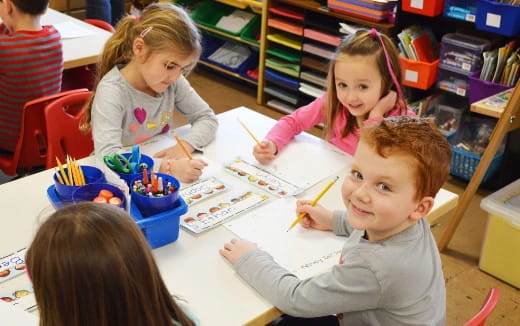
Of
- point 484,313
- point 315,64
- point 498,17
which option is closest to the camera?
→ point 484,313

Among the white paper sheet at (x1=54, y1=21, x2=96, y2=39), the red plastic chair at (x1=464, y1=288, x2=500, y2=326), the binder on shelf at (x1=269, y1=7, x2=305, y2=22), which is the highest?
the red plastic chair at (x1=464, y1=288, x2=500, y2=326)

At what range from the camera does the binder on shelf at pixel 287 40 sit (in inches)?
143

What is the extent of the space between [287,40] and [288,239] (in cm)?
245

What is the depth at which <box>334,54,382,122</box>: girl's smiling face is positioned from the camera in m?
1.85

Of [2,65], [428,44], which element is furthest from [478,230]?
[2,65]

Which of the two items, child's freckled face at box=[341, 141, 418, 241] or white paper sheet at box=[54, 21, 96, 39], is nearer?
child's freckled face at box=[341, 141, 418, 241]

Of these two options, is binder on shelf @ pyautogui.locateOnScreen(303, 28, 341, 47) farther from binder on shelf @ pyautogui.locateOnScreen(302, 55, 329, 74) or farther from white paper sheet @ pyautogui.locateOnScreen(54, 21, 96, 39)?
white paper sheet @ pyautogui.locateOnScreen(54, 21, 96, 39)

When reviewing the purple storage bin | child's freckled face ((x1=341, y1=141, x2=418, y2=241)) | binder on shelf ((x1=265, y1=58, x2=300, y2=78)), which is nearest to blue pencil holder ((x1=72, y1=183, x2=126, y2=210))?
child's freckled face ((x1=341, y1=141, x2=418, y2=241))

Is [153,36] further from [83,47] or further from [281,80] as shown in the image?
[281,80]

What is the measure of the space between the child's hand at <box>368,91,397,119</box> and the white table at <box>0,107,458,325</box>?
0.78 feet

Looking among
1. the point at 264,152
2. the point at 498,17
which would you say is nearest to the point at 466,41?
the point at 498,17

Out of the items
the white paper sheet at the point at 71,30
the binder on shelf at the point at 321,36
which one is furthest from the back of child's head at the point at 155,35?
the binder on shelf at the point at 321,36

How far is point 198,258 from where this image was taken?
1.33 m

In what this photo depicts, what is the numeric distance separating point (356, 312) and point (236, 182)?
540mm
